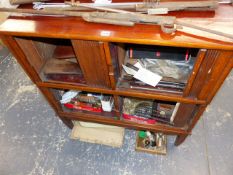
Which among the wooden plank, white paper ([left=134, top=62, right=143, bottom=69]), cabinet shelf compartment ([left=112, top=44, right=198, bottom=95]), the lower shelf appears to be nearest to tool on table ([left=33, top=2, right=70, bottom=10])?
cabinet shelf compartment ([left=112, top=44, right=198, bottom=95])

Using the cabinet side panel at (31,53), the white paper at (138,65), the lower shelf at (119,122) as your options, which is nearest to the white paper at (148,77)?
the white paper at (138,65)

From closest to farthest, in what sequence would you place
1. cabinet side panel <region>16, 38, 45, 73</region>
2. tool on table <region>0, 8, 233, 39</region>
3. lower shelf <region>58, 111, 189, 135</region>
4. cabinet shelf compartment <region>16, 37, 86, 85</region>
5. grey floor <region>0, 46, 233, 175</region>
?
tool on table <region>0, 8, 233, 39</region>, cabinet side panel <region>16, 38, 45, 73</region>, cabinet shelf compartment <region>16, 37, 86, 85</region>, lower shelf <region>58, 111, 189, 135</region>, grey floor <region>0, 46, 233, 175</region>

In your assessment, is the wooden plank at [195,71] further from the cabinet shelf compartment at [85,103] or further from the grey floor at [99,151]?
the grey floor at [99,151]

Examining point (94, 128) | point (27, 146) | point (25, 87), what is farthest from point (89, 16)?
point (25, 87)

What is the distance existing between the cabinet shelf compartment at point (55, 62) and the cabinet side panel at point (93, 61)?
0.31 feet

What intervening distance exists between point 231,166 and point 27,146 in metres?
1.46

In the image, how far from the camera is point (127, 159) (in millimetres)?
1423

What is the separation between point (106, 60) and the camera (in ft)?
2.68

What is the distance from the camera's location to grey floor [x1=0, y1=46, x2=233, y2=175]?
1375 mm

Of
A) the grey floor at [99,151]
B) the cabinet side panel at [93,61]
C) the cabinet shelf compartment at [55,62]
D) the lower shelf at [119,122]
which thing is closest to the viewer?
the cabinet side panel at [93,61]

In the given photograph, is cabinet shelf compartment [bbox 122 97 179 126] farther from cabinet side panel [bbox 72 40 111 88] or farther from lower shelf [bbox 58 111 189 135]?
cabinet side panel [bbox 72 40 111 88]

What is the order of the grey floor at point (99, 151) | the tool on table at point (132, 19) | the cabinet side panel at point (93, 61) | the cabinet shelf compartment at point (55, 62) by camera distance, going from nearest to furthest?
the tool on table at point (132, 19)
the cabinet side panel at point (93, 61)
the cabinet shelf compartment at point (55, 62)
the grey floor at point (99, 151)

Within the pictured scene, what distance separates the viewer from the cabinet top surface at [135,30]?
0.63 meters

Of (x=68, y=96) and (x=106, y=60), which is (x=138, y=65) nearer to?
(x=106, y=60)
